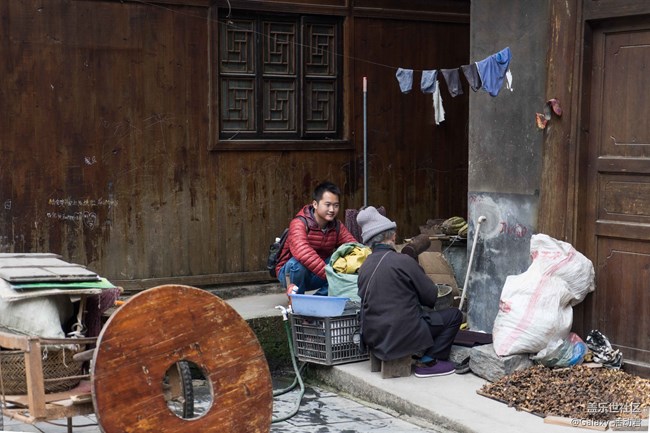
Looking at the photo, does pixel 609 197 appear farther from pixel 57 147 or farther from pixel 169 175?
pixel 57 147

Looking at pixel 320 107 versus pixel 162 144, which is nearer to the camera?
pixel 162 144

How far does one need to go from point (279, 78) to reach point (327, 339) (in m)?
3.80

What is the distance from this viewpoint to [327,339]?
27.3 feet

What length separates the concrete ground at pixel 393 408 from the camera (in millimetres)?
6925

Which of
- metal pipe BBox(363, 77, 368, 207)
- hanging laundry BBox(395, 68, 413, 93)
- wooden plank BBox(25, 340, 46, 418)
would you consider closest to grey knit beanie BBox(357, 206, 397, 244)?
hanging laundry BBox(395, 68, 413, 93)

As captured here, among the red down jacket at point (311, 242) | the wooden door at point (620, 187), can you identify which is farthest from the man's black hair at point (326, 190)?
the wooden door at point (620, 187)

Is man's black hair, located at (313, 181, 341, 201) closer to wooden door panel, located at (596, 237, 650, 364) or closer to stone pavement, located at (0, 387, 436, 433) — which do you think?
stone pavement, located at (0, 387, 436, 433)

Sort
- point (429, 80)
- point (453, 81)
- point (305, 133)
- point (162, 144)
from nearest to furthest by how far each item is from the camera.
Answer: point (453, 81) < point (429, 80) < point (162, 144) < point (305, 133)

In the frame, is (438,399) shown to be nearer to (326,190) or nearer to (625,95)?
(326,190)

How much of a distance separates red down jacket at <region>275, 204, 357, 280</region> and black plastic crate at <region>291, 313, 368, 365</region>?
82cm

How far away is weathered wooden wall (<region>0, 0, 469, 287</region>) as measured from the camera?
9570 mm

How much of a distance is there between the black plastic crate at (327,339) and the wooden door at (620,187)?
6.64 feet

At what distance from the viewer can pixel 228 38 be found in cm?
1066

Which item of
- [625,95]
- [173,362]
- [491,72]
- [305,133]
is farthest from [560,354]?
[305,133]
